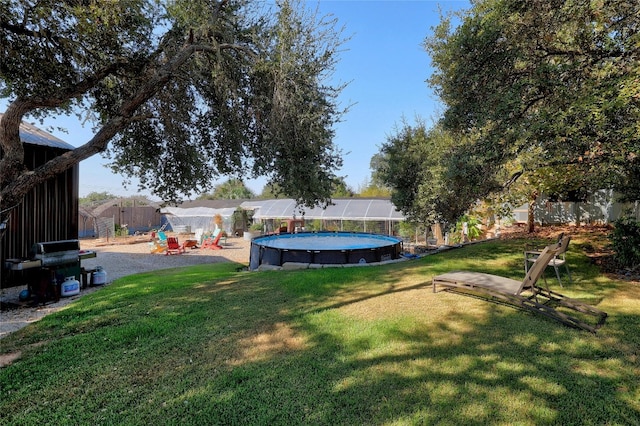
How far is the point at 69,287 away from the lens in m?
7.70

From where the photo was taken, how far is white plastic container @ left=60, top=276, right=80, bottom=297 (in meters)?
7.62

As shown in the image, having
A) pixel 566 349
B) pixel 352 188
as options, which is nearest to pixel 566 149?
pixel 566 349

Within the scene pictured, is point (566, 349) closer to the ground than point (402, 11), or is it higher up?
closer to the ground

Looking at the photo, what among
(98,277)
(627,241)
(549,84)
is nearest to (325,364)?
(549,84)

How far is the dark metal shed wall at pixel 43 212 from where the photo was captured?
848 centimetres

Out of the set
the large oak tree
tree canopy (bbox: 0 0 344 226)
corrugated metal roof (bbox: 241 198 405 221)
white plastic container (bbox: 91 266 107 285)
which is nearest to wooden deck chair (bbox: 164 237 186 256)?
corrugated metal roof (bbox: 241 198 405 221)

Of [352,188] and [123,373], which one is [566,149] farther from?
[352,188]

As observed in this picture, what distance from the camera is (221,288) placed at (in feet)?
23.0

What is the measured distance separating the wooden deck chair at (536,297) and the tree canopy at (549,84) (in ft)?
6.38

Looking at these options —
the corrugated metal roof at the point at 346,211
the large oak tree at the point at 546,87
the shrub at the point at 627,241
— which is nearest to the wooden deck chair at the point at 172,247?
the corrugated metal roof at the point at 346,211

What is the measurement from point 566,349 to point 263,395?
3.40 meters

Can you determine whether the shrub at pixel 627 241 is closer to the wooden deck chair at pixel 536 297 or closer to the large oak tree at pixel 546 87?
the large oak tree at pixel 546 87

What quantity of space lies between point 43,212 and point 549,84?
12769 millimetres

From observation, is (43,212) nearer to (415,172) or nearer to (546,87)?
(546,87)
